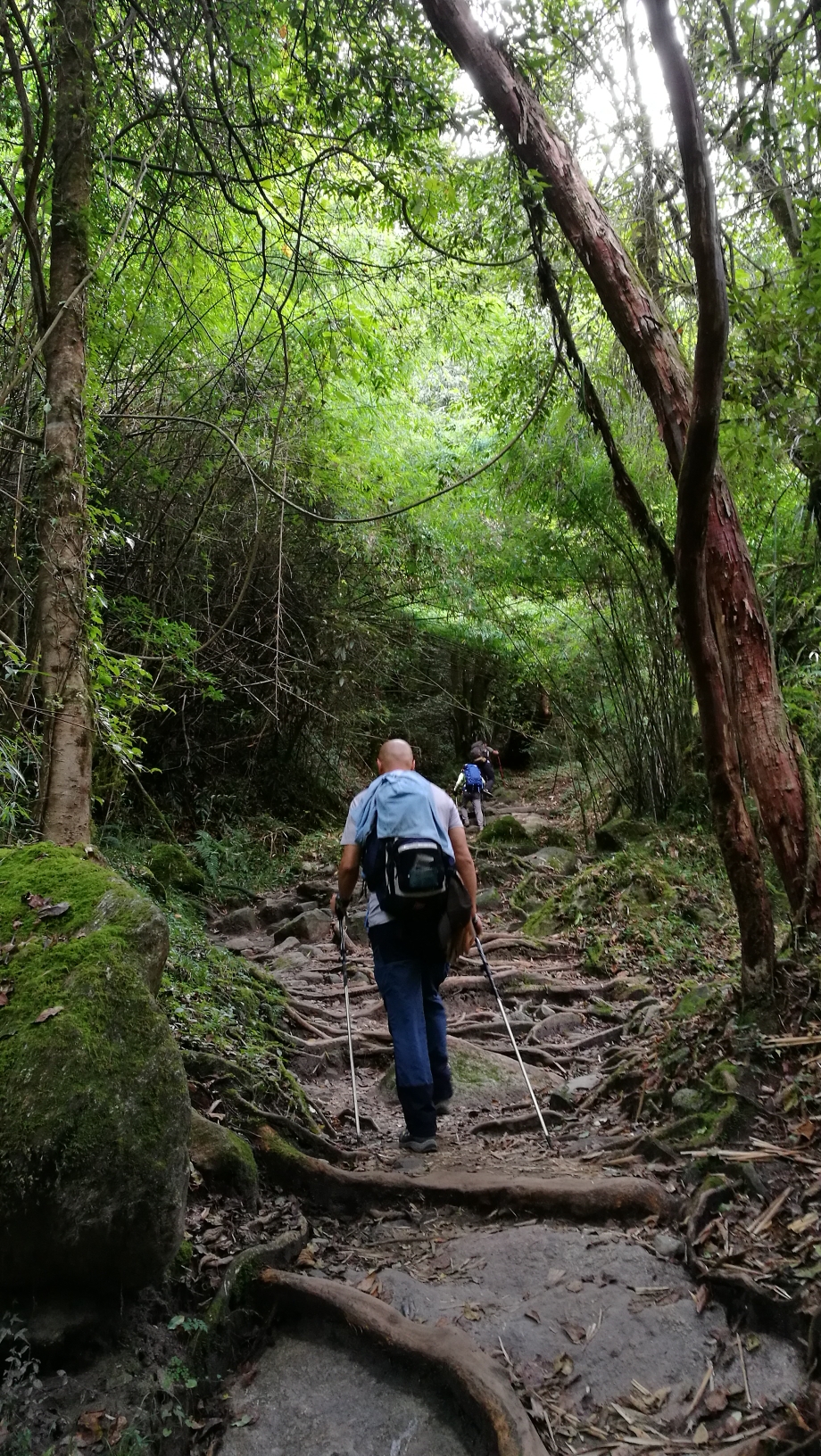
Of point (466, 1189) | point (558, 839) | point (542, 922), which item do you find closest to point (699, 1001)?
point (466, 1189)

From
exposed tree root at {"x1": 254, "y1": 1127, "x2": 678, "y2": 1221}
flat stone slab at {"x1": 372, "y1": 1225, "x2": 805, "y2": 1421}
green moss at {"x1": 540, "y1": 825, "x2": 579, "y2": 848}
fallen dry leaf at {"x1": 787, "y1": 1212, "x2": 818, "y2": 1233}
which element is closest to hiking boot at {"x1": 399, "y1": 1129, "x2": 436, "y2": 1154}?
exposed tree root at {"x1": 254, "y1": 1127, "x2": 678, "y2": 1221}

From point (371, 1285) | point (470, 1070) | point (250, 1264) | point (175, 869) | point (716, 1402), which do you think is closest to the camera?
point (716, 1402)

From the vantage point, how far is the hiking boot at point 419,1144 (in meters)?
3.80

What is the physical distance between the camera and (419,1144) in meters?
3.81

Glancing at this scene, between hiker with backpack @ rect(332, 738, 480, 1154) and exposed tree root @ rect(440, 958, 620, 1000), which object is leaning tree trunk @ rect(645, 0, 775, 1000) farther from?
exposed tree root @ rect(440, 958, 620, 1000)

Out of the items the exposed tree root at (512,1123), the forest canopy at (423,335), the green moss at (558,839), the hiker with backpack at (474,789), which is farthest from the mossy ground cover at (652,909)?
the hiker with backpack at (474,789)

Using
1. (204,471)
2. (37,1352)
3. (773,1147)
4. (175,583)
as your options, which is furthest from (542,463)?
(37,1352)

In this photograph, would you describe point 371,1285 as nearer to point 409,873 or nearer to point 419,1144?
point 419,1144

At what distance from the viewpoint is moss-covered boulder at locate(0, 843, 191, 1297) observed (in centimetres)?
210

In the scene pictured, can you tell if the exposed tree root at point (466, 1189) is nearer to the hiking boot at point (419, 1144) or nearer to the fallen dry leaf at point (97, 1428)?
the hiking boot at point (419, 1144)

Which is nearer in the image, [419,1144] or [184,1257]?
[184,1257]

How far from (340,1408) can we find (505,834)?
8.43 metres

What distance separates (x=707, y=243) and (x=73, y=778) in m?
3.28

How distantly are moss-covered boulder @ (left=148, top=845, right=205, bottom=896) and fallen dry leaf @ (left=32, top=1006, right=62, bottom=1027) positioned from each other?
19.3ft
